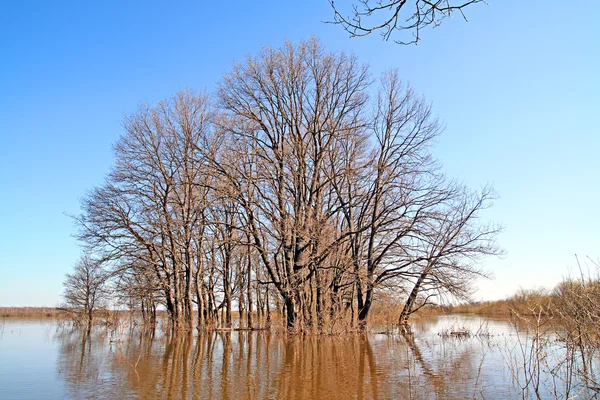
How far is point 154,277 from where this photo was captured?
2616cm

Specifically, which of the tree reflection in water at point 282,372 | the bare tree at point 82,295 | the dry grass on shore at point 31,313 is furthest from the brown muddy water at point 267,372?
the dry grass on shore at point 31,313

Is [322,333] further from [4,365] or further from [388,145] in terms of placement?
[4,365]

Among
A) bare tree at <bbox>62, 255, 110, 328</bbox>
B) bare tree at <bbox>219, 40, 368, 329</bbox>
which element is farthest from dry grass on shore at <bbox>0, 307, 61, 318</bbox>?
bare tree at <bbox>219, 40, 368, 329</bbox>

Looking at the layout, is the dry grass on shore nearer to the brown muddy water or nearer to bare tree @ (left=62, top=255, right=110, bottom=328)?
bare tree @ (left=62, top=255, right=110, bottom=328)

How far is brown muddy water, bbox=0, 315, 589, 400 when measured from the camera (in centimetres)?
817

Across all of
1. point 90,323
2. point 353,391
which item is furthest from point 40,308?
point 353,391

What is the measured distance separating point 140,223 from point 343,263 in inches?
467

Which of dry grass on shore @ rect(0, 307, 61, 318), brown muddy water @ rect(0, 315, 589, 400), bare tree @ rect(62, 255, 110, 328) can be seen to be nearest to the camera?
brown muddy water @ rect(0, 315, 589, 400)

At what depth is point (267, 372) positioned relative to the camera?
410 inches

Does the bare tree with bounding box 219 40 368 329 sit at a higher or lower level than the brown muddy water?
higher

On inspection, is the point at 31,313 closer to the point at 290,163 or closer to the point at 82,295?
the point at 82,295

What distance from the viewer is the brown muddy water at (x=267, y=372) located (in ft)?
26.8

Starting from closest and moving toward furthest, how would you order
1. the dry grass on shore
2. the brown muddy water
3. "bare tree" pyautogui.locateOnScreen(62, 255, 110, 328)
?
the brown muddy water < "bare tree" pyautogui.locateOnScreen(62, 255, 110, 328) < the dry grass on shore

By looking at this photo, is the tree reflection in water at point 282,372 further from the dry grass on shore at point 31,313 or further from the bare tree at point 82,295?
the dry grass on shore at point 31,313
